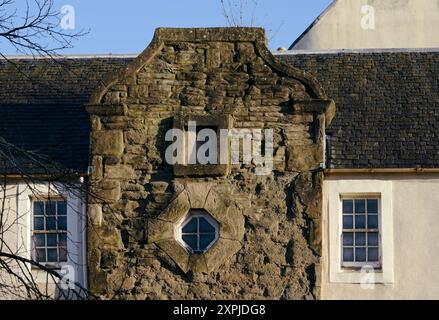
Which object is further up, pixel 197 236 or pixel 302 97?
pixel 302 97

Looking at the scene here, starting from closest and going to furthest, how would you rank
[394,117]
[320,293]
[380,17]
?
[320,293]
[394,117]
[380,17]

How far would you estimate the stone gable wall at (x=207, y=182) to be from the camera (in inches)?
A: 952

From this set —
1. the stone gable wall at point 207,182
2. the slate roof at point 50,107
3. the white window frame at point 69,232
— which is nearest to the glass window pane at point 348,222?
the stone gable wall at point 207,182

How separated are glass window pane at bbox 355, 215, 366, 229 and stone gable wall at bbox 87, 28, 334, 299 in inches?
47.9

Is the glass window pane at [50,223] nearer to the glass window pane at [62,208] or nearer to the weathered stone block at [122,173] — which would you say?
the glass window pane at [62,208]

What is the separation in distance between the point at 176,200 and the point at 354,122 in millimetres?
4032

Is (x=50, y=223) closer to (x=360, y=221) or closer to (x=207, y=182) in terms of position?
(x=207, y=182)

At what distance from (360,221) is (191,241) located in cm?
285

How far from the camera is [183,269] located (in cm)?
2422

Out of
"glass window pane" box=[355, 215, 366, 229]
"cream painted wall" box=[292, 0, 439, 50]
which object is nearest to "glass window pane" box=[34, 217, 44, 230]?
"glass window pane" box=[355, 215, 366, 229]

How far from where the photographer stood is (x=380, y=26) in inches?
1398

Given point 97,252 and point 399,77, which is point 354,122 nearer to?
point 399,77

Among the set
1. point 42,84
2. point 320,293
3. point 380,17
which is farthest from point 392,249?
point 380,17

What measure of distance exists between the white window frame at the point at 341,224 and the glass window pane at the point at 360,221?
26cm
